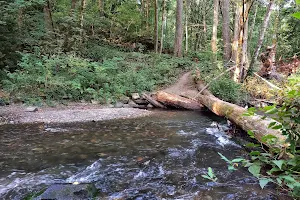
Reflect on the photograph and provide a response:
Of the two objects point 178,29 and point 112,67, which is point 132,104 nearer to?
point 112,67

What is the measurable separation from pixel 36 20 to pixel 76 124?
946 centimetres

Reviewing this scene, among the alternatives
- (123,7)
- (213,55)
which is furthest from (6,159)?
(123,7)

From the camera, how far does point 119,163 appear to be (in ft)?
16.6

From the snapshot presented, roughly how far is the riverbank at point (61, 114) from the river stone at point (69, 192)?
5.68m

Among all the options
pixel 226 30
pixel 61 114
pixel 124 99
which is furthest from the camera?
pixel 226 30

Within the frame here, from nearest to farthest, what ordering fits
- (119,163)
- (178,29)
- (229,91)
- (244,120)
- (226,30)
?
(119,163), (244,120), (229,91), (226,30), (178,29)

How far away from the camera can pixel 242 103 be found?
11.6 meters

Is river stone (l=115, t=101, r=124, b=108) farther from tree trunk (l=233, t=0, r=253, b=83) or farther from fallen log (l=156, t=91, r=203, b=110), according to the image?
tree trunk (l=233, t=0, r=253, b=83)

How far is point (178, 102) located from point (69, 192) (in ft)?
29.6

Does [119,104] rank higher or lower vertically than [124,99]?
lower

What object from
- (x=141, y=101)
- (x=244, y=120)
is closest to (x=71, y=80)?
(x=141, y=101)

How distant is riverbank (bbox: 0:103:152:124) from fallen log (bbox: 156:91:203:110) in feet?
5.67

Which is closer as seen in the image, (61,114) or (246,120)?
(246,120)

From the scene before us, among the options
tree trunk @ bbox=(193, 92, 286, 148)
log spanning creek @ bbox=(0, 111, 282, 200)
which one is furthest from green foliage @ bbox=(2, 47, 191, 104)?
tree trunk @ bbox=(193, 92, 286, 148)
